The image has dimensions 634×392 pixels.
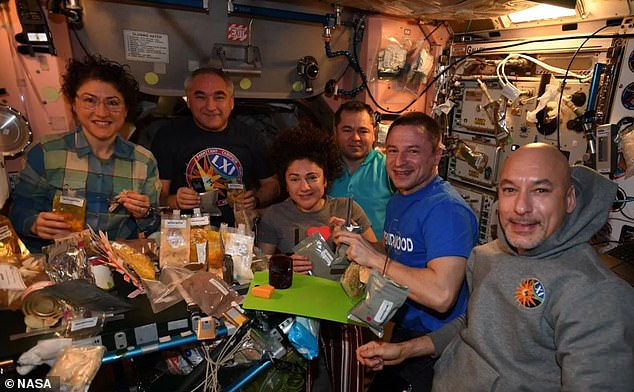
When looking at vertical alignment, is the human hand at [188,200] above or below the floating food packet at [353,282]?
above

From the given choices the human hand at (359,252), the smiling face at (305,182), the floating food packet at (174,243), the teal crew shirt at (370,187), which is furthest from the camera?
the teal crew shirt at (370,187)

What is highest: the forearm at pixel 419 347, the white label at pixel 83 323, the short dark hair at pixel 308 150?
the short dark hair at pixel 308 150

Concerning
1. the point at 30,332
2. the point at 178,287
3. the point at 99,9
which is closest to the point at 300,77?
the point at 99,9

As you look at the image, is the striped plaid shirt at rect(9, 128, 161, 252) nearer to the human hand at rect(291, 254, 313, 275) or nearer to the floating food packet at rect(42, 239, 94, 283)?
the floating food packet at rect(42, 239, 94, 283)

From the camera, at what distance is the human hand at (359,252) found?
1496 mm

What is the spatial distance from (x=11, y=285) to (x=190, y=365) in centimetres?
74

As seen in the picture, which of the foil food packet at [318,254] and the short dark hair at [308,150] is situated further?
the short dark hair at [308,150]

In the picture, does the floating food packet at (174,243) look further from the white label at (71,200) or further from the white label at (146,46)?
the white label at (146,46)

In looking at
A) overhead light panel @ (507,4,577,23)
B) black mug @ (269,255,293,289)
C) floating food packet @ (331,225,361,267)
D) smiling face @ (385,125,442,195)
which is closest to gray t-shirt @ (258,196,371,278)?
smiling face @ (385,125,442,195)

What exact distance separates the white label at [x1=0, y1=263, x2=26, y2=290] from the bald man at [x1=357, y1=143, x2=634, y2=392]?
1.62m

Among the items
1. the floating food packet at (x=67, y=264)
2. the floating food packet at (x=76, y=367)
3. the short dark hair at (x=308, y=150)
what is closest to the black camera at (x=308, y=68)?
the short dark hair at (x=308, y=150)

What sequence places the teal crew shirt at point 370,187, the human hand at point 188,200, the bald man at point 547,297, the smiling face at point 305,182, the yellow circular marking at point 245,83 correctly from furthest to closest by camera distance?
the yellow circular marking at point 245,83
the teal crew shirt at point 370,187
the human hand at point 188,200
the smiling face at point 305,182
the bald man at point 547,297

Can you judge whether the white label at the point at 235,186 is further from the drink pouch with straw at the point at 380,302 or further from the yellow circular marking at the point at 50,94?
the drink pouch with straw at the point at 380,302

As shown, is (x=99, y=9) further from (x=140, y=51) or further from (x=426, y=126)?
(x=426, y=126)
